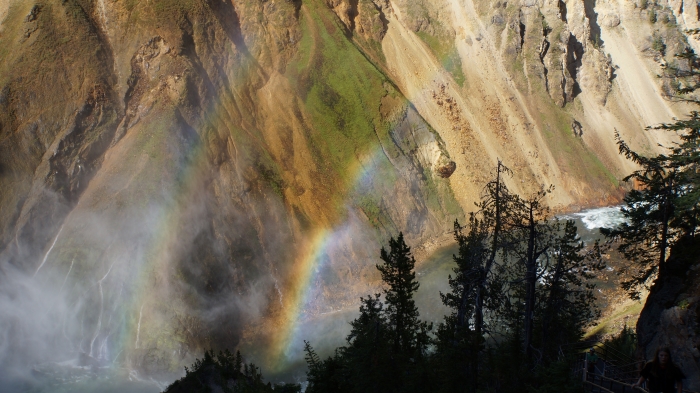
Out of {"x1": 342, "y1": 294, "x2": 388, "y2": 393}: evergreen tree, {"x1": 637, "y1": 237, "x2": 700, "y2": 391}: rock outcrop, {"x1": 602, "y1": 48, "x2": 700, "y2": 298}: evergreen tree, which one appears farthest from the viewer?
{"x1": 342, "y1": 294, "x2": 388, "y2": 393}: evergreen tree

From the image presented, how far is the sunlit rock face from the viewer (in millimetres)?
28625

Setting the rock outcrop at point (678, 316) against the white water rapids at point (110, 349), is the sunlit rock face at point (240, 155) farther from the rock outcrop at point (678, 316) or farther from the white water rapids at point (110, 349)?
the rock outcrop at point (678, 316)

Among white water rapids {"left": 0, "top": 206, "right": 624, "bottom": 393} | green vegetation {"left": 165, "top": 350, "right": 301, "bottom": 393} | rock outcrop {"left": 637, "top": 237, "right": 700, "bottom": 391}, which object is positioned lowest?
rock outcrop {"left": 637, "top": 237, "right": 700, "bottom": 391}

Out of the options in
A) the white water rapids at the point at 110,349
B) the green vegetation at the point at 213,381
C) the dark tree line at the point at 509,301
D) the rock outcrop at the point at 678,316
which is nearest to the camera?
the rock outcrop at the point at 678,316

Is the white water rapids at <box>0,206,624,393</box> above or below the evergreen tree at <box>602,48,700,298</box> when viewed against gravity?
above

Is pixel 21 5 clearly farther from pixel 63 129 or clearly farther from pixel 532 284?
pixel 532 284

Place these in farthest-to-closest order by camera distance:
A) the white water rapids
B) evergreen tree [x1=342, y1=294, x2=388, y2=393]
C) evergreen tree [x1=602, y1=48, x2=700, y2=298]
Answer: the white water rapids, evergreen tree [x1=342, y1=294, x2=388, y2=393], evergreen tree [x1=602, y1=48, x2=700, y2=298]

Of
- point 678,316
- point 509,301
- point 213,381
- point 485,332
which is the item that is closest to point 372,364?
point 485,332

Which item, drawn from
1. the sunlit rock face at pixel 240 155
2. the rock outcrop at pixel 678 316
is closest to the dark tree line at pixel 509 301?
the rock outcrop at pixel 678 316

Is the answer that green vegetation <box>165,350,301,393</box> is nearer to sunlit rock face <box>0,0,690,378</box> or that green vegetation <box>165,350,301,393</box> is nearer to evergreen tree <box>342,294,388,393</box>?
Result: evergreen tree <box>342,294,388,393</box>

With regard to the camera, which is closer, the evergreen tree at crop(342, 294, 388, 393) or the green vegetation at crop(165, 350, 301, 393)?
the evergreen tree at crop(342, 294, 388, 393)

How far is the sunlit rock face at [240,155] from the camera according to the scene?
2862cm

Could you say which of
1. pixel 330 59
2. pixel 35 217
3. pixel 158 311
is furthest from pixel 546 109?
pixel 35 217

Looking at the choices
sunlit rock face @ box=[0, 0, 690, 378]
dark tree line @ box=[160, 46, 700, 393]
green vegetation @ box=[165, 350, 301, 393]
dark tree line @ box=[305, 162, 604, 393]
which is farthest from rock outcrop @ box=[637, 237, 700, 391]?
sunlit rock face @ box=[0, 0, 690, 378]
